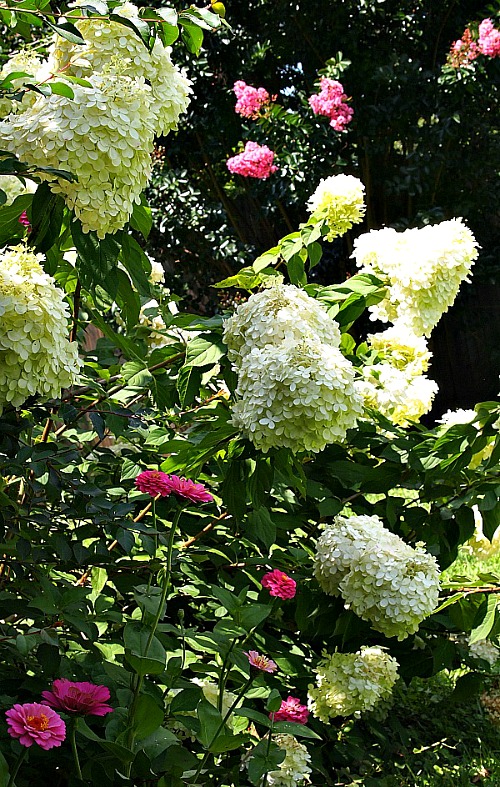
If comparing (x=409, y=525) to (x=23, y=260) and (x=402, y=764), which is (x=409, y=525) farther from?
(x=23, y=260)

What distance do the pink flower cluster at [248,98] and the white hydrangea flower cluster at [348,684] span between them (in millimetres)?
3880

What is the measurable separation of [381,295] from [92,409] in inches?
24.1

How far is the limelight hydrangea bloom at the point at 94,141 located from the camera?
1062 millimetres

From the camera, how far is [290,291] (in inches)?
49.2

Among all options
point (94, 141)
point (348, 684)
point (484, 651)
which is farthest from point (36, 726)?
point (484, 651)

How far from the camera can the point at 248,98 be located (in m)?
A: 4.85

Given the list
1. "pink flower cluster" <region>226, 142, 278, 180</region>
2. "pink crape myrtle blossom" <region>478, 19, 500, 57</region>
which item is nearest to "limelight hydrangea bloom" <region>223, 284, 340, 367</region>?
"pink flower cluster" <region>226, 142, 278, 180</region>

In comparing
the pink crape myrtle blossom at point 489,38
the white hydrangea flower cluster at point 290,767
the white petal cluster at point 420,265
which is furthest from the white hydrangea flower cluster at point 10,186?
the pink crape myrtle blossom at point 489,38

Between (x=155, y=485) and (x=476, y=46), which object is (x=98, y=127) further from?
(x=476, y=46)

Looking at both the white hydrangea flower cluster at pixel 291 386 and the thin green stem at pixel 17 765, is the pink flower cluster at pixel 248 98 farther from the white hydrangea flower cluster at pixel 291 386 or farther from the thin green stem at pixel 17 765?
the thin green stem at pixel 17 765

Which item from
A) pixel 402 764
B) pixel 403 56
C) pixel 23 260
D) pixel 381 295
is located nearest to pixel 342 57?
pixel 403 56

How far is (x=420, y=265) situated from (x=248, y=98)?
357 cm

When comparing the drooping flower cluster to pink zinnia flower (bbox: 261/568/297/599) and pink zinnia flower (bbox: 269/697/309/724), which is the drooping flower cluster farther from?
pink zinnia flower (bbox: 269/697/309/724)

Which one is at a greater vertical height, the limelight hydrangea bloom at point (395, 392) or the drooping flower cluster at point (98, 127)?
the drooping flower cluster at point (98, 127)
